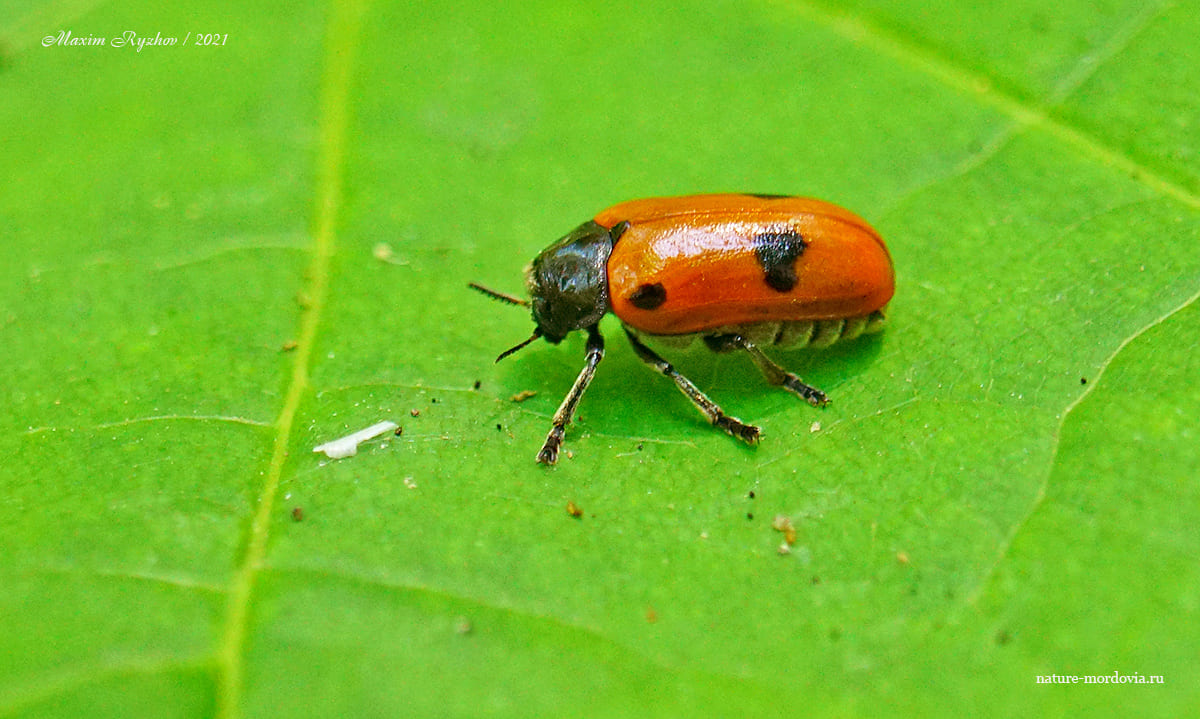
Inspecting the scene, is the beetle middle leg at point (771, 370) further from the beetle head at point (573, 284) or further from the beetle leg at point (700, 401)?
the beetle head at point (573, 284)

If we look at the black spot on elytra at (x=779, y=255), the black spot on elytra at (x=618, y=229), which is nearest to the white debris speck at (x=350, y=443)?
the black spot on elytra at (x=618, y=229)

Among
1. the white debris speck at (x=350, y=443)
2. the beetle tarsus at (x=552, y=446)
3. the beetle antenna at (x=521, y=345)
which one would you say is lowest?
the beetle antenna at (x=521, y=345)

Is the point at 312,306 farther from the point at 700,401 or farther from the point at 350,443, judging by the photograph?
the point at 700,401

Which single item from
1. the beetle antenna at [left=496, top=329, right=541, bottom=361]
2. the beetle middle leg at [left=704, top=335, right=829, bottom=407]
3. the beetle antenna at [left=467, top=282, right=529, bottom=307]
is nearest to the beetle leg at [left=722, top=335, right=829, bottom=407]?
the beetle middle leg at [left=704, top=335, right=829, bottom=407]

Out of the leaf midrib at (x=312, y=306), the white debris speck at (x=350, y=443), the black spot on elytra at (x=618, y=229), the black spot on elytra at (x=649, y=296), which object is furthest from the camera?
the black spot on elytra at (x=618, y=229)

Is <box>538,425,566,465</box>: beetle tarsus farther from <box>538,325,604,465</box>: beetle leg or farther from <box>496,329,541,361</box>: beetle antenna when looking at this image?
<box>496,329,541,361</box>: beetle antenna

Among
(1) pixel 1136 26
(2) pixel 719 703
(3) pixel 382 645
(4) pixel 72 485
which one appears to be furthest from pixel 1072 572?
(4) pixel 72 485
